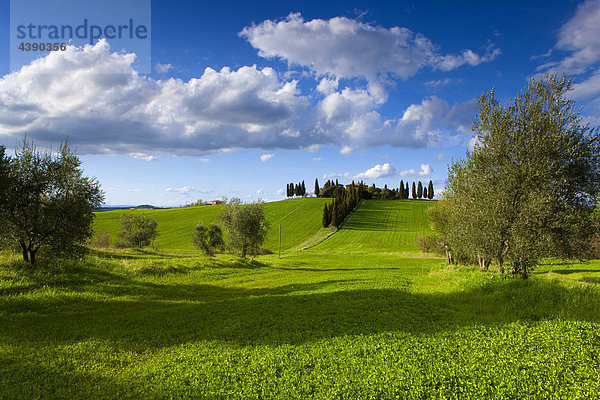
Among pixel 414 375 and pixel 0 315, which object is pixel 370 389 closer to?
pixel 414 375

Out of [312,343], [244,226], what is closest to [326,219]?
[244,226]

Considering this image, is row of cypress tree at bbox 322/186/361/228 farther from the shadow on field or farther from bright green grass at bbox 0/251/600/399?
the shadow on field

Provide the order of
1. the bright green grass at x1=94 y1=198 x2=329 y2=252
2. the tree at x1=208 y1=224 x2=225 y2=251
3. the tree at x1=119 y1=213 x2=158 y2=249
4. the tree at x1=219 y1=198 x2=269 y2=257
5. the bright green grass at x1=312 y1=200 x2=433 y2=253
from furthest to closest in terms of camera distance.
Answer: the bright green grass at x1=94 y1=198 x2=329 y2=252, the bright green grass at x1=312 y1=200 x2=433 y2=253, the tree at x1=208 y1=224 x2=225 y2=251, the tree at x1=119 y1=213 x2=158 y2=249, the tree at x1=219 y1=198 x2=269 y2=257

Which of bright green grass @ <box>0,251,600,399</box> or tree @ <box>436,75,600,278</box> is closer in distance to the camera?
bright green grass @ <box>0,251,600,399</box>

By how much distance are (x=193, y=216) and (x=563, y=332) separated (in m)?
128

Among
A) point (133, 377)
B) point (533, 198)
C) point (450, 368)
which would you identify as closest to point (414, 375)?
point (450, 368)

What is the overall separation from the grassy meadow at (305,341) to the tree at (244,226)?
32071mm

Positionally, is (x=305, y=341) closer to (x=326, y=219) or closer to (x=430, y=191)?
(x=326, y=219)

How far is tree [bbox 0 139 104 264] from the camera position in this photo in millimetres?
20531

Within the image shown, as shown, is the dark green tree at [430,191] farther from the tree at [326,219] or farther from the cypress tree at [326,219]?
the cypress tree at [326,219]

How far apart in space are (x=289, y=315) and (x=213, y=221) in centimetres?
10364

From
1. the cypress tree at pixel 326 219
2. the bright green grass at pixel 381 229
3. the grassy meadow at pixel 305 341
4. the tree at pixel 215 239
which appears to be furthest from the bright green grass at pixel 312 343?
the cypress tree at pixel 326 219

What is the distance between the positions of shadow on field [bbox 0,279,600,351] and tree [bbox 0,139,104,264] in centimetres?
653

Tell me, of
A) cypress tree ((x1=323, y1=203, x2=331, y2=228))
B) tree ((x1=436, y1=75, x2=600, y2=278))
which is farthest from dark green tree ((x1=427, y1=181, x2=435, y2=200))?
tree ((x1=436, y1=75, x2=600, y2=278))
